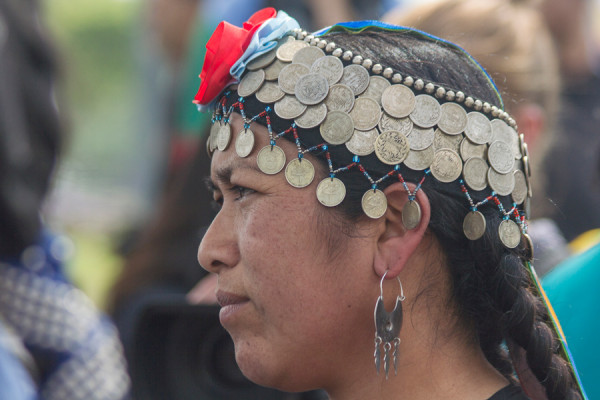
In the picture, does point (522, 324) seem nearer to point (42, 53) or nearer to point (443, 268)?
point (443, 268)

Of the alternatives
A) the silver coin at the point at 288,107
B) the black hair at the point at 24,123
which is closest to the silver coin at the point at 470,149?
the silver coin at the point at 288,107

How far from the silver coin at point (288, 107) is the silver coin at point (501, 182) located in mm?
486

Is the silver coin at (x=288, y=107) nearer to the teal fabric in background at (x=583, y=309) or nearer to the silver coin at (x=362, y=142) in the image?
the silver coin at (x=362, y=142)

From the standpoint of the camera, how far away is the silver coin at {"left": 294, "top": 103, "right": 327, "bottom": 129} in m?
A: 1.82

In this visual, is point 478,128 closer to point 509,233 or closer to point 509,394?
point 509,233

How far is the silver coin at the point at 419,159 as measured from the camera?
5.91ft

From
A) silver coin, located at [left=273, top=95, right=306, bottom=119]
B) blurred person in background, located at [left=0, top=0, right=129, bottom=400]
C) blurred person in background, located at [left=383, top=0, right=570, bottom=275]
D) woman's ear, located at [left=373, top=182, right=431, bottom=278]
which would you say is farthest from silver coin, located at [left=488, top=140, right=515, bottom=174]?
blurred person in background, located at [left=0, top=0, right=129, bottom=400]

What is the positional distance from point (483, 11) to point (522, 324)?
6.26ft

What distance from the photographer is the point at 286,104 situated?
73.3 inches

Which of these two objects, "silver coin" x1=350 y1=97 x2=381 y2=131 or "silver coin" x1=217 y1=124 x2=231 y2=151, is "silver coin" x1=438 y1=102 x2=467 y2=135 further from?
"silver coin" x1=217 y1=124 x2=231 y2=151

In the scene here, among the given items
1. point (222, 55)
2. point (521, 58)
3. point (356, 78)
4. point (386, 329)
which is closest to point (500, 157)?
point (356, 78)

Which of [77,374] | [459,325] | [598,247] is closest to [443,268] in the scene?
[459,325]

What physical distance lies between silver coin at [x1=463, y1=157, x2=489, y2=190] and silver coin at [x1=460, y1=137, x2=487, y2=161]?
1cm

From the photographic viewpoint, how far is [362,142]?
5.92 ft
